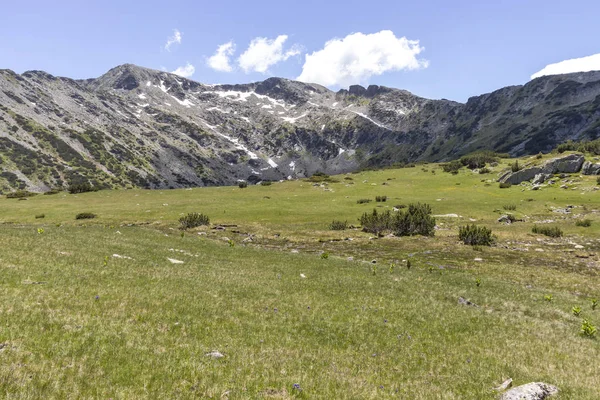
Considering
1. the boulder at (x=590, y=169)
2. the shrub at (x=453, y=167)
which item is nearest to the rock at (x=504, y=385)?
the boulder at (x=590, y=169)

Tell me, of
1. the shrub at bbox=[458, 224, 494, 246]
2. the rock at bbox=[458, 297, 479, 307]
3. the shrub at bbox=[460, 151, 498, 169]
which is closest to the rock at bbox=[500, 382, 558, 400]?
the rock at bbox=[458, 297, 479, 307]

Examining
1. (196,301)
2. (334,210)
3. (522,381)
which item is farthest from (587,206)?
(196,301)

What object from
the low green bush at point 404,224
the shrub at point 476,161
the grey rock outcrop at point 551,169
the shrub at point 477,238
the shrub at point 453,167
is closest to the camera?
Answer: the shrub at point 477,238

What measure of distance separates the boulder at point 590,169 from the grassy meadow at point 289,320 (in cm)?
6248

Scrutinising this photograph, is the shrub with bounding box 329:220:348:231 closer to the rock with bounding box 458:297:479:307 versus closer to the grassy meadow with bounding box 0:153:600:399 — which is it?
the grassy meadow with bounding box 0:153:600:399

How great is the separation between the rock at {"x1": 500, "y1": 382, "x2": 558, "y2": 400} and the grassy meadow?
0.52 meters

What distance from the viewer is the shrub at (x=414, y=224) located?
49.0 meters

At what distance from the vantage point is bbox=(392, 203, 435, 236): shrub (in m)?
49.0

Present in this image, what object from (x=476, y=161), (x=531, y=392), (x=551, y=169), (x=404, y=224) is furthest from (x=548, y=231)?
(x=476, y=161)

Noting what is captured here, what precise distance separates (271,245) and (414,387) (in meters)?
33.9

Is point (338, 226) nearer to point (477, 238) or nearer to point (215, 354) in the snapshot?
point (477, 238)

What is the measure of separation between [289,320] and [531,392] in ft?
30.0

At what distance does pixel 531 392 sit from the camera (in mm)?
9867

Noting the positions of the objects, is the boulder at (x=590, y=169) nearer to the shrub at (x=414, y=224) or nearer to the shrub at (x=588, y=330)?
the shrub at (x=414, y=224)
